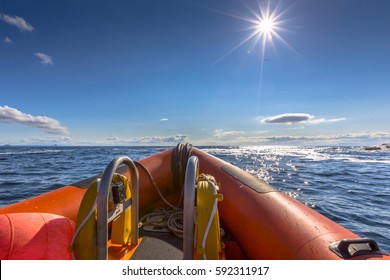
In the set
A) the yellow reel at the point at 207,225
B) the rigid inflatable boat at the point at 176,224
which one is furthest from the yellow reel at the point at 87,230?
the yellow reel at the point at 207,225

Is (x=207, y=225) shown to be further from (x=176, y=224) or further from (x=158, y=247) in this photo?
(x=176, y=224)

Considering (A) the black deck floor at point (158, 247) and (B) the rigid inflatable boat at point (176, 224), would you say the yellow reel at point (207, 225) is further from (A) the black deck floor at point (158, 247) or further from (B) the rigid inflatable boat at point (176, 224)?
(A) the black deck floor at point (158, 247)

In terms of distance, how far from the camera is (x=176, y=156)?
3943mm

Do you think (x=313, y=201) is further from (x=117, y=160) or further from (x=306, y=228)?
(x=117, y=160)

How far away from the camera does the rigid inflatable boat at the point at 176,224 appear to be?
1534mm

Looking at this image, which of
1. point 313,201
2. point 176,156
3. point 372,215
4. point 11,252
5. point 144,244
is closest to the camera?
point 11,252

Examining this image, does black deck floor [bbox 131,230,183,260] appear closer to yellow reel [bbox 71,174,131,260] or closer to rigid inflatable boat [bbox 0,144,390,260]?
rigid inflatable boat [bbox 0,144,390,260]

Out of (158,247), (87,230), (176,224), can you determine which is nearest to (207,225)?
(87,230)

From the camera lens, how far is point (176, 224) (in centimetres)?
298

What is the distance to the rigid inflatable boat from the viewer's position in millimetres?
1534

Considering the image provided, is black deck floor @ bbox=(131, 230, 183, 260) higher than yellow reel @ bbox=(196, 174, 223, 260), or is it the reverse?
yellow reel @ bbox=(196, 174, 223, 260)

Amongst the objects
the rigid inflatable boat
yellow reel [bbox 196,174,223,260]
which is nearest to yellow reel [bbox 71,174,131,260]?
the rigid inflatable boat
